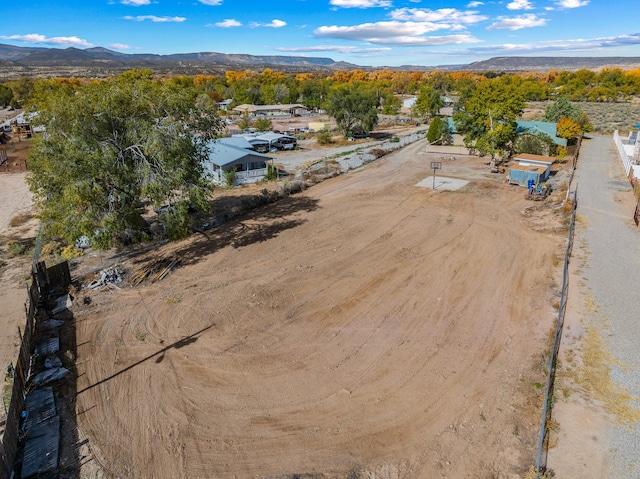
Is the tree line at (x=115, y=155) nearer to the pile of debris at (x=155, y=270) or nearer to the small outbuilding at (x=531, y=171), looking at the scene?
the pile of debris at (x=155, y=270)

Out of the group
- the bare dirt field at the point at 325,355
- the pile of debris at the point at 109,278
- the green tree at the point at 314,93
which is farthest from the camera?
the green tree at the point at 314,93

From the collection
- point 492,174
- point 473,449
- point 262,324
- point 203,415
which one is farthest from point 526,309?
point 492,174

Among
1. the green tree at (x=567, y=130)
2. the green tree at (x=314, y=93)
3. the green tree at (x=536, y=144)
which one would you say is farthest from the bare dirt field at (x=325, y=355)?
the green tree at (x=314, y=93)

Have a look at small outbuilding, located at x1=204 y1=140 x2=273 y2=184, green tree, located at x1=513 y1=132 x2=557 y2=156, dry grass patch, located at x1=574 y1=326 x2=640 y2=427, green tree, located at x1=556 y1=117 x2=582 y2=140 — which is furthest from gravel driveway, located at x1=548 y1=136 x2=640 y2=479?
small outbuilding, located at x1=204 y1=140 x2=273 y2=184

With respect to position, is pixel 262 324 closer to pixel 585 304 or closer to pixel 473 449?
pixel 473 449

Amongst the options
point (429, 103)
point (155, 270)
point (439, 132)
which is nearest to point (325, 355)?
point (155, 270)

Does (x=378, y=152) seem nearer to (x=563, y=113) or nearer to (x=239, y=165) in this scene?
(x=239, y=165)

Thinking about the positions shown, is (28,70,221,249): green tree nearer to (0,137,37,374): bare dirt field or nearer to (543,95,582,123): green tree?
(0,137,37,374): bare dirt field
